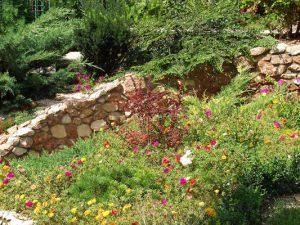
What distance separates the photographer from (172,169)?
5.37 m

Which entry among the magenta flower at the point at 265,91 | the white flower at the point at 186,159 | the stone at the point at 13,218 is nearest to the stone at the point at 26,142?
the stone at the point at 13,218

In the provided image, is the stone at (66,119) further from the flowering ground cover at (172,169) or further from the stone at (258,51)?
the stone at (258,51)

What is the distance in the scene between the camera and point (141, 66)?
295 inches

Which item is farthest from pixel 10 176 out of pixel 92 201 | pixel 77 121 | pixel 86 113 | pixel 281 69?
pixel 281 69

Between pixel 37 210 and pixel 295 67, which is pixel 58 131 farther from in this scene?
pixel 295 67

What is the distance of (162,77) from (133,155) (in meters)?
1.95

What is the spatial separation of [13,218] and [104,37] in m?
3.58

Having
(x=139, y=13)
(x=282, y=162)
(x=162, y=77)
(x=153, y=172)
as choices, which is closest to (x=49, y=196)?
(x=153, y=172)

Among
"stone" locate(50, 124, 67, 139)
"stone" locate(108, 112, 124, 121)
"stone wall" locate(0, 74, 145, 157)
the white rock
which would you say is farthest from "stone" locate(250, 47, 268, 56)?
"stone" locate(50, 124, 67, 139)

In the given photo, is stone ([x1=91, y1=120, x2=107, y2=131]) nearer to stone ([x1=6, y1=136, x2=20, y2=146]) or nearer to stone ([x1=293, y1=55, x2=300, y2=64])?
stone ([x1=6, y1=136, x2=20, y2=146])

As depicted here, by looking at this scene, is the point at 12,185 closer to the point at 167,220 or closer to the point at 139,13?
the point at 167,220

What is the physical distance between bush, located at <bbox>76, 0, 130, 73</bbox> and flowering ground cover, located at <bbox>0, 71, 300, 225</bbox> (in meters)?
1.41

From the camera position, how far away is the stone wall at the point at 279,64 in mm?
7410

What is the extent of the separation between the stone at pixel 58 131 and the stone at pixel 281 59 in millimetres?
3133
